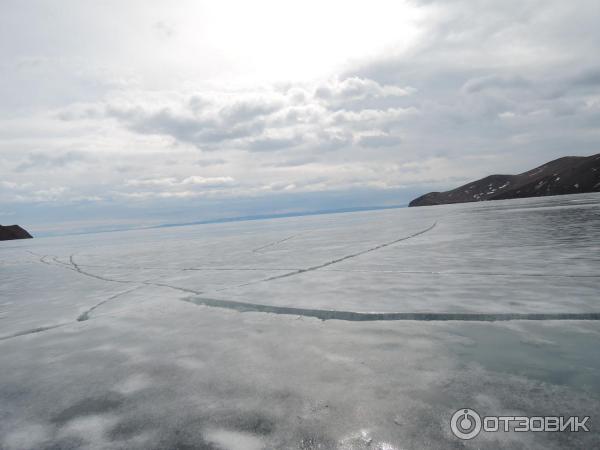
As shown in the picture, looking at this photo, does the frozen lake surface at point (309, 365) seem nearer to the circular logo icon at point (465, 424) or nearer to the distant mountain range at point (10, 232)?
the circular logo icon at point (465, 424)

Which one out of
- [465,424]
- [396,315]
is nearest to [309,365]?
[465,424]

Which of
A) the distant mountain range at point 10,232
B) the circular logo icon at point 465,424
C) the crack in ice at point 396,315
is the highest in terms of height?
the distant mountain range at point 10,232

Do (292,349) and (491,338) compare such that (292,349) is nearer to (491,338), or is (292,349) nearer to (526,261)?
(491,338)

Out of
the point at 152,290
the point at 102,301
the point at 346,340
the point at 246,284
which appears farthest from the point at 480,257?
the point at 102,301

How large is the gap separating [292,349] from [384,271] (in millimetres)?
3083

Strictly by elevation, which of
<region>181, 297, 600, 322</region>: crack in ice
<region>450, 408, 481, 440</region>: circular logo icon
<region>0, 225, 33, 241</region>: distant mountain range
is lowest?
<region>181, 297, 600, 322</region>: crack in ice

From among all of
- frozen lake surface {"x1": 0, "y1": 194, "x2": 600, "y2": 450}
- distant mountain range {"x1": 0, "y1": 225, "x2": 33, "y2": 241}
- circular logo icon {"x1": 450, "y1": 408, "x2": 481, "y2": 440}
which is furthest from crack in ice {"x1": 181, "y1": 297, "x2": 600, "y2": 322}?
distant mountain range {"x1": 0, "y1": 225, "x2": 33, "y2": 241}

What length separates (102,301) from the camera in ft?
14.6

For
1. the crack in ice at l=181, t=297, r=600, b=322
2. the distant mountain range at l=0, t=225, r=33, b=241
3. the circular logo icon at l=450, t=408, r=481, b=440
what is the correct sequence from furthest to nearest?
the distant mountain range at l=0, t=225, r=33, b=241, the crack in ice at l=181, t=297, r=600, b=322, the circular logo icon at l=450, t=408, r=481, b=440

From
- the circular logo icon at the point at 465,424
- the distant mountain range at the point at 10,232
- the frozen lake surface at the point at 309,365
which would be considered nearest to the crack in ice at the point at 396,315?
the frozen lake surface at the point at 309,365

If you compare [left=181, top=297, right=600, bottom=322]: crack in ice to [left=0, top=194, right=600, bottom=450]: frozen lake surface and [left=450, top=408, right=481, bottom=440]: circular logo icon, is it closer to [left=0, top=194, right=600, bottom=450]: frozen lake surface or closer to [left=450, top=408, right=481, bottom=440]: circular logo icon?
[left=0, top=194, right=600, bottom=450]: frozen lake surface

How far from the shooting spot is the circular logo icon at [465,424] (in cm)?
133

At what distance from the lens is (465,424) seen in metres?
1.39

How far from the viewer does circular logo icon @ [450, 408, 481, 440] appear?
4.37ft
